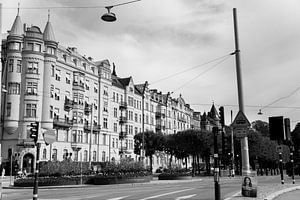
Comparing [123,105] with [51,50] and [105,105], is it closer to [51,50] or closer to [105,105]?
[105,105]

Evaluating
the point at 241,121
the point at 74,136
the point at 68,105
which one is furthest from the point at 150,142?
the point at 241,121

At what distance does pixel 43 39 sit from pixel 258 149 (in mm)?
43194

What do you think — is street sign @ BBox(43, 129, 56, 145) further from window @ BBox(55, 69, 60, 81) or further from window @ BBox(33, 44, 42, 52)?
window @ BBox(55, 69, 60, 81)

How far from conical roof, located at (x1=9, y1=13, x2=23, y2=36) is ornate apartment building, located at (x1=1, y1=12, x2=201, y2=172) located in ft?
0.37

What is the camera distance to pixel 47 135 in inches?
583

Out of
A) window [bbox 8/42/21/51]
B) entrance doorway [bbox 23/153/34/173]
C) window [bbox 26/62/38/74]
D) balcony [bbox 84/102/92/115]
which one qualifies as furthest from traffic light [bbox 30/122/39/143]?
balcony [bbox 84/102/92/115]

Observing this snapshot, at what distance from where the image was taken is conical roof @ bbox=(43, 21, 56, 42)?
196ft

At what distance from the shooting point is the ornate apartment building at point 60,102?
55812 millimetres

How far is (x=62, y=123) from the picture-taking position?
2391 inches

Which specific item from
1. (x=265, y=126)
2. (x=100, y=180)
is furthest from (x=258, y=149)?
(x=265, y=126)

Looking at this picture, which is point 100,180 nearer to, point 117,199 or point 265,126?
point 117,199

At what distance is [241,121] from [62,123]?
4868 centimetres

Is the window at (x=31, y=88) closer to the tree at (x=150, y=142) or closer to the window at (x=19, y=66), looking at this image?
the window at (x=19, y=66)

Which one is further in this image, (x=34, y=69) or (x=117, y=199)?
(x=34, y=69)
